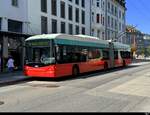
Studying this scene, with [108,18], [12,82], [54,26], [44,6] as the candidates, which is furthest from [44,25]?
[108,18]

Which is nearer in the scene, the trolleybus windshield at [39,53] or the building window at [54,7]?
the trolleybus windshield at [39,53]

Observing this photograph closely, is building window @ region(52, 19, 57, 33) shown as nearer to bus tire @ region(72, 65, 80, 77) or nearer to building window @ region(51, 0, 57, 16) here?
building window @ region(51, 0, 57, 16)

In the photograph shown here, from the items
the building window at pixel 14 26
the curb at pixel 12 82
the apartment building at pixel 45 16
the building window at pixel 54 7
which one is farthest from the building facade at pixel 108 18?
the curb at pixel 12 82

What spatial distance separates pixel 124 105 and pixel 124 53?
101 feet

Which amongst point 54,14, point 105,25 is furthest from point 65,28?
point 105,25

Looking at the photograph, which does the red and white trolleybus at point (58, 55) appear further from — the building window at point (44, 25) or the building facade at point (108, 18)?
the building facade at point (108, 18)

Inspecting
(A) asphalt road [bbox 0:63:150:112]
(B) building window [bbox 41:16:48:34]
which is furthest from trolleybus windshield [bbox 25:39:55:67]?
(B) building window [bbox 41:16:48:34]

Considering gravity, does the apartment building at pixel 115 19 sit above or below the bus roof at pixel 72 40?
above

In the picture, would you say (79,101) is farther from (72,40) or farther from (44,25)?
(44,25)

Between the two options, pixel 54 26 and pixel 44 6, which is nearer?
pixel 44 6

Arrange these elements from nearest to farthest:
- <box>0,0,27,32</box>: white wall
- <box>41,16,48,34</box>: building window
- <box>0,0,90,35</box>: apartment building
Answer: <box>0,0,27,32</box>: white wall → <box>0,0,90,35</box>: apartment building → <box>41,16,48,34</box>: building window

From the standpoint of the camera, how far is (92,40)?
31.4 metres

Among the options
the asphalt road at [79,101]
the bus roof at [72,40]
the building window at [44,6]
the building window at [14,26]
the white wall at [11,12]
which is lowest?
the asphalt road at [79,101]

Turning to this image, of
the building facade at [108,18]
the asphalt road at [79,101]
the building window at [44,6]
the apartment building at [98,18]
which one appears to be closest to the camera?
the asphalt road at [79,101]
